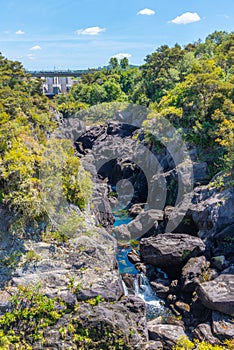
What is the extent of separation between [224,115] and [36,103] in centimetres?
2550

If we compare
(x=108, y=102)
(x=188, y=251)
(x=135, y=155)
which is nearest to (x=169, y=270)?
(x=188, y=251)

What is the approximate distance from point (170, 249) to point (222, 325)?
511 centimetres

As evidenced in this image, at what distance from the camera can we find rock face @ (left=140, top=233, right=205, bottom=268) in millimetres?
17734

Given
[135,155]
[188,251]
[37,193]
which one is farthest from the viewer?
[135,155]

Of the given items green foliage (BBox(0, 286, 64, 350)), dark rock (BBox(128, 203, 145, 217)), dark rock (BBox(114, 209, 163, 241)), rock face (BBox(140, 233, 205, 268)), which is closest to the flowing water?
rock face (BBox(140, 233, 205, 268))

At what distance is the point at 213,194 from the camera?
20047 mm

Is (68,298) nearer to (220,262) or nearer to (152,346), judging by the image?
(152,346)

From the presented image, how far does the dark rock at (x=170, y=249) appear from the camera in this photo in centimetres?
1773

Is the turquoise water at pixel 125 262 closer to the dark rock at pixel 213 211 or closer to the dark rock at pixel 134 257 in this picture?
the dark rock at pixel 134 257

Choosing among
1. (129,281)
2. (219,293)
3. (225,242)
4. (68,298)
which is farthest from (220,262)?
(68,298)

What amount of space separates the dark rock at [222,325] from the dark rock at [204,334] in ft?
0.80

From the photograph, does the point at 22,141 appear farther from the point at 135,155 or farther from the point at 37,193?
the point at 135,155

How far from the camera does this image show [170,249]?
17922mm

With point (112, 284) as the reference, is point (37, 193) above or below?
above
